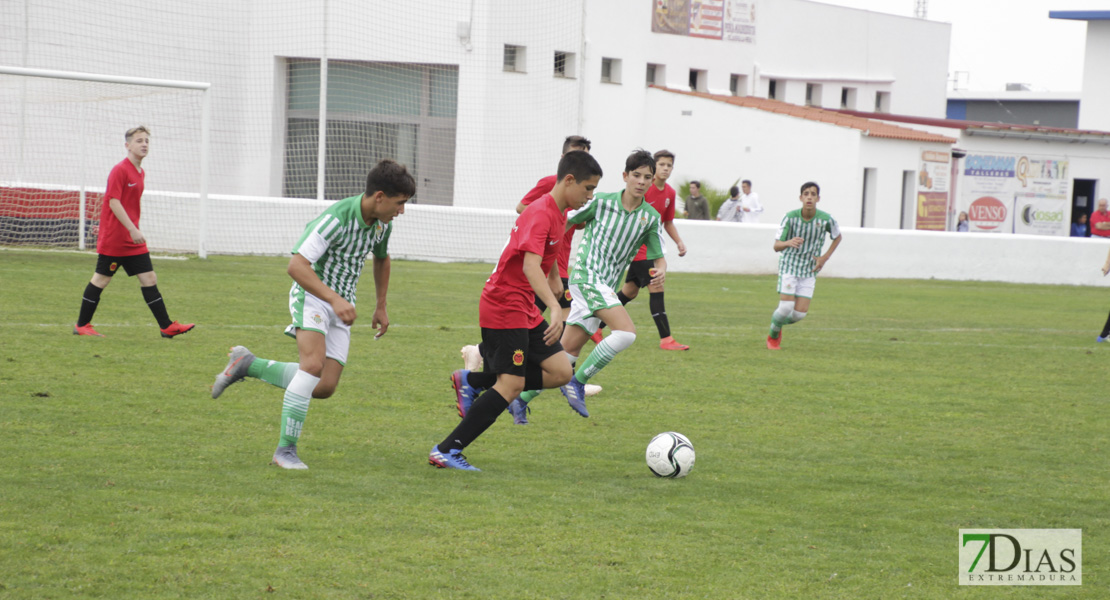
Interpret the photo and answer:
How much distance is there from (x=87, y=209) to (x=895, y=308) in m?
12.9

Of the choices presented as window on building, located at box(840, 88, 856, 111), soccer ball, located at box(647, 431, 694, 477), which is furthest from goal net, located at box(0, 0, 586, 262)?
window on building, located at box(840, 88, 856, 111)

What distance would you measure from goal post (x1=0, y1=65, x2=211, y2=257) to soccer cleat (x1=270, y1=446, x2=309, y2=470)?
1243cm

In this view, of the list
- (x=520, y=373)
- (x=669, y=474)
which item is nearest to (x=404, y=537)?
(x=520, y=373)

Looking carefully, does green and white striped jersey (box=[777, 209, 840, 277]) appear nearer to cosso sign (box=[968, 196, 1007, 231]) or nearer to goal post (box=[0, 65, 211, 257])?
goal post (box=[0, 65, 211, 257])

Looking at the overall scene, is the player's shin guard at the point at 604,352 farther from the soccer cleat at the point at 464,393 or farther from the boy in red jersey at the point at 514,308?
the boy in red jersey at the point at 514,308

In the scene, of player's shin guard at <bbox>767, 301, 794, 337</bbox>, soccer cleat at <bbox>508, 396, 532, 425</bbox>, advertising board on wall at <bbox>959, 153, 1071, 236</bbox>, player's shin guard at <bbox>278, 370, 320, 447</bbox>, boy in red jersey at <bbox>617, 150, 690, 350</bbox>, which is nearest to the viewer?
player's shin guard at <bbox>278, 370, 320, 447</bbox>

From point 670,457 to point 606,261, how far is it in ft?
7.55

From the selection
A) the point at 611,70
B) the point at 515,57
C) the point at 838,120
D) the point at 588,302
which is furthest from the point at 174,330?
the point at 838,120

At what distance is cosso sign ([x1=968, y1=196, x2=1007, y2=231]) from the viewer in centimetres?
3581

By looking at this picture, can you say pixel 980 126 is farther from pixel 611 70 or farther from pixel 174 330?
pixel 174 330

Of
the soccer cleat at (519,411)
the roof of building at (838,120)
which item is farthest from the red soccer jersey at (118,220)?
the roof of building at (838,120)

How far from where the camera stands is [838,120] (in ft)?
104

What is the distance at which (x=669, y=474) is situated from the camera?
5.70 meters

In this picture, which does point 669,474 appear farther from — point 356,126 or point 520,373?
point 356,126
